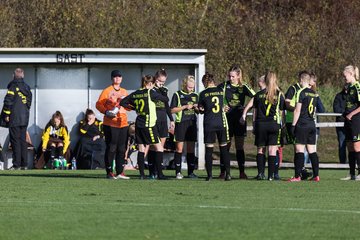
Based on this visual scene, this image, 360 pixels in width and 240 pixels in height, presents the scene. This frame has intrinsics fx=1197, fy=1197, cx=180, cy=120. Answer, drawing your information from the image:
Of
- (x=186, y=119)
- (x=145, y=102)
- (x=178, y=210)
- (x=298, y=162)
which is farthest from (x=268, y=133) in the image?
(x=178, y=210)

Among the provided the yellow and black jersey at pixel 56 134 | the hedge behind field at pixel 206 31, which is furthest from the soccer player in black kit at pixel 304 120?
the hedge behind field at pixel 206 31

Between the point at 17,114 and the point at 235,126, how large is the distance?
702 centimetres

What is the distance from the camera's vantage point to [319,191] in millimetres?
17391

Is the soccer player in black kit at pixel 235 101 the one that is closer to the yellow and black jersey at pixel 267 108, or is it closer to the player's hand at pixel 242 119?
the player's hand at pixel 242 119

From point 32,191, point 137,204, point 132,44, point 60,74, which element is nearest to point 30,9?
point 132,44

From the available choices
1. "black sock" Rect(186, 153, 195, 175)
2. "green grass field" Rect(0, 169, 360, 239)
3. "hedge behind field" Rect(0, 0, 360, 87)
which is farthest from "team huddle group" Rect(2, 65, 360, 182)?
"hedge behind field" Rect(0, 0, 360, 87)

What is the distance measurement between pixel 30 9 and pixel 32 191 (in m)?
21.1

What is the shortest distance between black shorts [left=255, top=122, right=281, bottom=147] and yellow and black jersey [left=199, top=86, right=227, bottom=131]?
1.91 ft

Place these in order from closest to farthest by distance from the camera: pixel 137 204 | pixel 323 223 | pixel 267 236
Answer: pixel 267 236 → pixel 323 223 → pixel 137 204

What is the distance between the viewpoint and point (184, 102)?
21.7m

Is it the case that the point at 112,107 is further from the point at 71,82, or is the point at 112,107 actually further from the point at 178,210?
the point at 71,82

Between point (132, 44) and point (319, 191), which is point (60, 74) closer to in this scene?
point (132, 44)

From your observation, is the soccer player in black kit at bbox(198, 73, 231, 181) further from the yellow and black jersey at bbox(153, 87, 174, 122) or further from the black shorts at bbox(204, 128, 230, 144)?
the yellow and black jersey at bbox(153, 87, 174, 122)

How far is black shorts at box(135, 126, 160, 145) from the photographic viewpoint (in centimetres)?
2020
